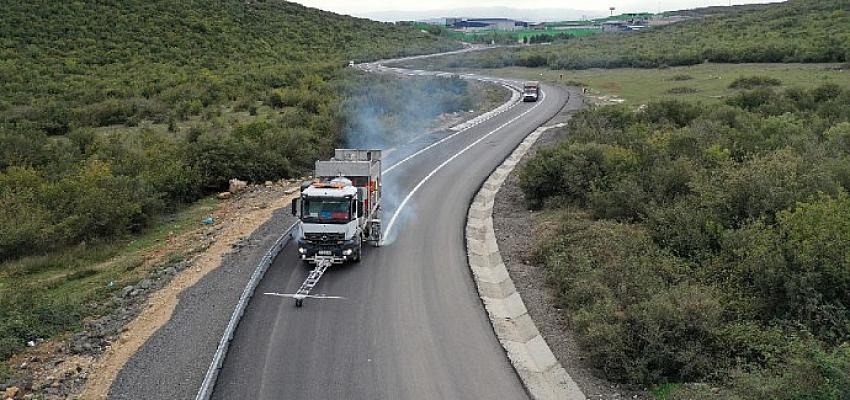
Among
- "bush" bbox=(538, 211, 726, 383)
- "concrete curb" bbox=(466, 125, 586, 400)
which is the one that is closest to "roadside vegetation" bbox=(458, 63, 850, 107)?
"concrete curb" bbox=(466, 125, 586, 400)

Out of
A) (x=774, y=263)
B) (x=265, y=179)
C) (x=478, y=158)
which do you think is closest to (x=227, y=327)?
(x=774, y=263)

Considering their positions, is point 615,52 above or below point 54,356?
above

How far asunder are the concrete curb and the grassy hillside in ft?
187

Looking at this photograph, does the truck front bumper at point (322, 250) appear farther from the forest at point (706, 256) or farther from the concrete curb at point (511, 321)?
the forest at point (706, 256)

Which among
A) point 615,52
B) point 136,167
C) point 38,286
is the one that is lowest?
point 38,286

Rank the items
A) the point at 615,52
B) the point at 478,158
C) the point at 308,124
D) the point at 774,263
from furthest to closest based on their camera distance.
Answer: the point at 615,52, the point at 308,124, the point at 478,158, the point at 774,263

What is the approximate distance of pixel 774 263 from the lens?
16109 millimetres

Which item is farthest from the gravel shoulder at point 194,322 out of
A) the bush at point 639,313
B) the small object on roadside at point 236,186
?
the bush at point 639,313

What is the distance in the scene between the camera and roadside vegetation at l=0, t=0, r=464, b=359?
957 inches

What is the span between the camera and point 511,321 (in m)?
18.3

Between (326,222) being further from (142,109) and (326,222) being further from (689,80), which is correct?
(689,80)

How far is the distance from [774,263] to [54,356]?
17608mm

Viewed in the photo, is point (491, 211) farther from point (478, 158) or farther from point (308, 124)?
point (308, 124)

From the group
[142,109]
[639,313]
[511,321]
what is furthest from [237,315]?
[142,109]
